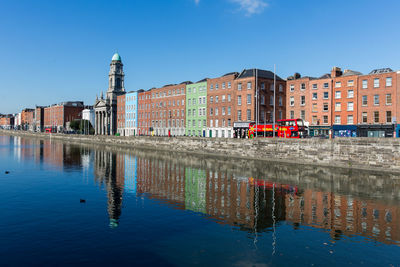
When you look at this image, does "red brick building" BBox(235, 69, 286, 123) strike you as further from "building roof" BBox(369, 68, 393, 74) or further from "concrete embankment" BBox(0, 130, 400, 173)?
"building roof" BBox(369, 68, 393, 74)

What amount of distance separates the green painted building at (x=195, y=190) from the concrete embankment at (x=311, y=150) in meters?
15.5

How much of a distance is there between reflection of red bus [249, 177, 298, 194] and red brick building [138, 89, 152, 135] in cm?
7895

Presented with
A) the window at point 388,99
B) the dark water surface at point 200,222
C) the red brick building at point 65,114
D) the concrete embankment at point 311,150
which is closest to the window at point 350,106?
the window at point 388,99

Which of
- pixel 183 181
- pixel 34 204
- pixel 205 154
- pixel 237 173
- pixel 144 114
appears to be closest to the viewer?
pixel 34 204

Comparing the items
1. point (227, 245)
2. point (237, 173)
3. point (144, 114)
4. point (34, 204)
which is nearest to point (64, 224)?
point (34, 204)

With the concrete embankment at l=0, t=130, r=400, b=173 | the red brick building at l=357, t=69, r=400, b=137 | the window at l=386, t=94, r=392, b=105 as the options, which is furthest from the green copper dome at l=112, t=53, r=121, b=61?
the window at l=386, t=94, r=392, b=105

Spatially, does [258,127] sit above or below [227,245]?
above

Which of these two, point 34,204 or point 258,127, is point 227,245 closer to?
point 34,204

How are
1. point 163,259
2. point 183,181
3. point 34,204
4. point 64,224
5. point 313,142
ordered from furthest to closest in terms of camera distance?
point 313,142 < point 183,181 < point 34,204 < point 64,224 < point 163,259

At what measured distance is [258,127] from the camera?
62594 mm

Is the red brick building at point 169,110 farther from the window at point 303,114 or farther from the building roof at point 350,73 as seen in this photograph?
the building roof at point 350,73

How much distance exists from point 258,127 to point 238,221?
45.7m

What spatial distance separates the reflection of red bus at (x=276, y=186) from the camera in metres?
27.8

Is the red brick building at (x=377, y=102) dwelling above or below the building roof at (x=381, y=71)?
below
